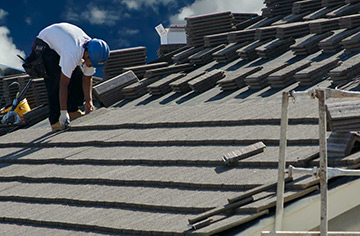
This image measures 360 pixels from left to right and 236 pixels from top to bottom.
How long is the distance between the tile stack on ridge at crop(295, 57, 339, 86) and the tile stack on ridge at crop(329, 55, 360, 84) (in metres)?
0.32

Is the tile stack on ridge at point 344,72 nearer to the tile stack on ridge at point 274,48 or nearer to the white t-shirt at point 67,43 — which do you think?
the tile stack on ridge at point 274,48

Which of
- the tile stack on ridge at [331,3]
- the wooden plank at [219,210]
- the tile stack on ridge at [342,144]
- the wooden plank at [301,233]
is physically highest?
the tile stack on ridge at [331,3]

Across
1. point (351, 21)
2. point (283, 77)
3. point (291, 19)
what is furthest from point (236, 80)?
point (291, 19)

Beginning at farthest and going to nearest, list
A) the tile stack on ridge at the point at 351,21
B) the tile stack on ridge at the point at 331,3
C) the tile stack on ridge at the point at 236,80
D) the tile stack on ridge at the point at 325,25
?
the tile stack on ridge at the point at 331,3
the tile stack on ridge at the point at 325,25
the tile stack on ridge at the point at 351,21
the tile stack on ridge at the point at 236,80

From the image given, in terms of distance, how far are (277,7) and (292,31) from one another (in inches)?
117

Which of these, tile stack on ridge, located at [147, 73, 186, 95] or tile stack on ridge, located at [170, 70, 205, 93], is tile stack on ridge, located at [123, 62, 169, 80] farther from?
tile stack on ridge, located at [170, 70, 205, 93]

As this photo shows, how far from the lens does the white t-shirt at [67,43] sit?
989 cm

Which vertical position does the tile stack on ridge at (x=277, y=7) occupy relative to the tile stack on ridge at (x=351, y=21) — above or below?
above

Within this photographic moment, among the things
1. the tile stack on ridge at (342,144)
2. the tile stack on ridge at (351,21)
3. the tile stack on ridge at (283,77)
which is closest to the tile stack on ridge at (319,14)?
the tile stack on ridge at (351,21)

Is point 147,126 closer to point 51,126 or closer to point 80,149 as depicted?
point 80,149

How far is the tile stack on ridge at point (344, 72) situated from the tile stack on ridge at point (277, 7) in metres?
5.43

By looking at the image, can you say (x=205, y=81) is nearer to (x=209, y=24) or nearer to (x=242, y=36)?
(x=242, y=36)

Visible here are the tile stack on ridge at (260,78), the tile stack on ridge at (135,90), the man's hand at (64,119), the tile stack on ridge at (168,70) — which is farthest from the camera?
the tile stack on ridge at (168,70)

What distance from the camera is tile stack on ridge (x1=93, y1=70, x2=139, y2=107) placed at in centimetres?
1070
